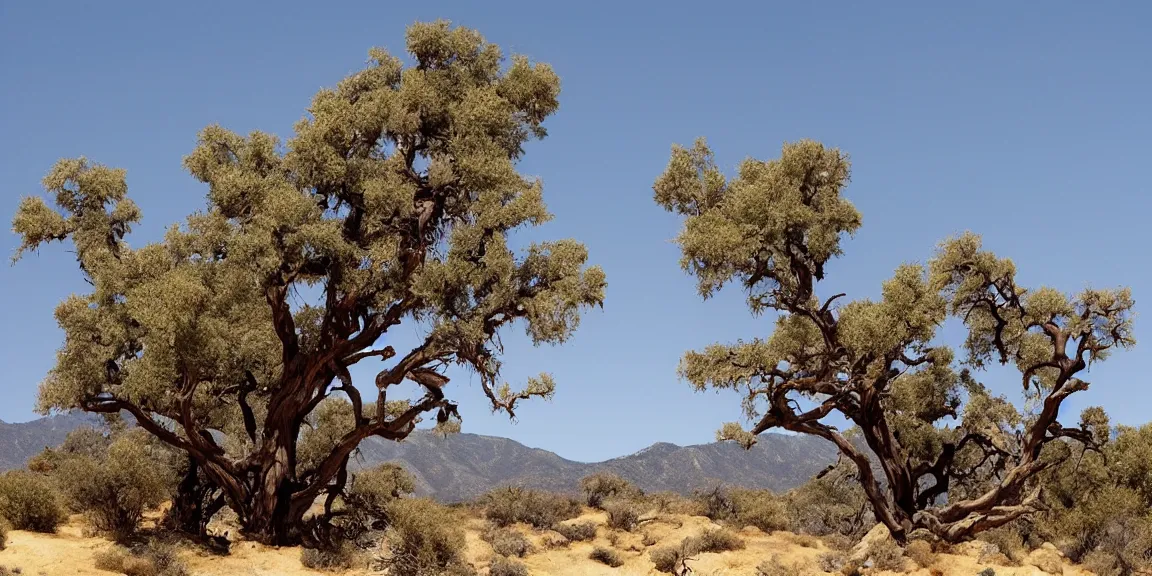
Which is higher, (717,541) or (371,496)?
(371,496)

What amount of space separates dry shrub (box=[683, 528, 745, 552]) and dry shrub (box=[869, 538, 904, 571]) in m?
3.84

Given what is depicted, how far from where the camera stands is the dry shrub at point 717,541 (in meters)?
27.1

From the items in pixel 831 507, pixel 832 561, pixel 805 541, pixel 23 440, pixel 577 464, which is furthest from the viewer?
pixel 23 440

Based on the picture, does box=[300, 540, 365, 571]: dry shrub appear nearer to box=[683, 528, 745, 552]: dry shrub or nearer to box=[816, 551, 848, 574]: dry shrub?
box=[683, 528, 745, 552]: dry shrub

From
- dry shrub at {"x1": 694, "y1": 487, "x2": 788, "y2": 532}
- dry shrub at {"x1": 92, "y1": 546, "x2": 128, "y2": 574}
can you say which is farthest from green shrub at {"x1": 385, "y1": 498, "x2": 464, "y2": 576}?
dry shrub at {"x1": 694, "y1": 487, "x2": 788, "y2": 532}

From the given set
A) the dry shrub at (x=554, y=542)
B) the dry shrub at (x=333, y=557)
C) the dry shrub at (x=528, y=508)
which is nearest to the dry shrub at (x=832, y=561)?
the dry shrub at (x=554, y=542)

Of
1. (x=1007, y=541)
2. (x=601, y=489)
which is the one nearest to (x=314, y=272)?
(x=601, y=489)

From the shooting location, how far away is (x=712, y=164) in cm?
3061

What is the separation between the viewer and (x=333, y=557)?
2330cm

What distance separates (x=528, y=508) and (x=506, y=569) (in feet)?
29.7

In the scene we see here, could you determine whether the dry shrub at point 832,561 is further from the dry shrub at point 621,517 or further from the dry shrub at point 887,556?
the dry shrub at point 621,517

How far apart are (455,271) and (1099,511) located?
2222 centimetres

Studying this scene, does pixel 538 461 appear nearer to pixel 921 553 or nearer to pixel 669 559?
pixel 921 553

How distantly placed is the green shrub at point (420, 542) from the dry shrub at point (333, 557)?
1.24 metres
